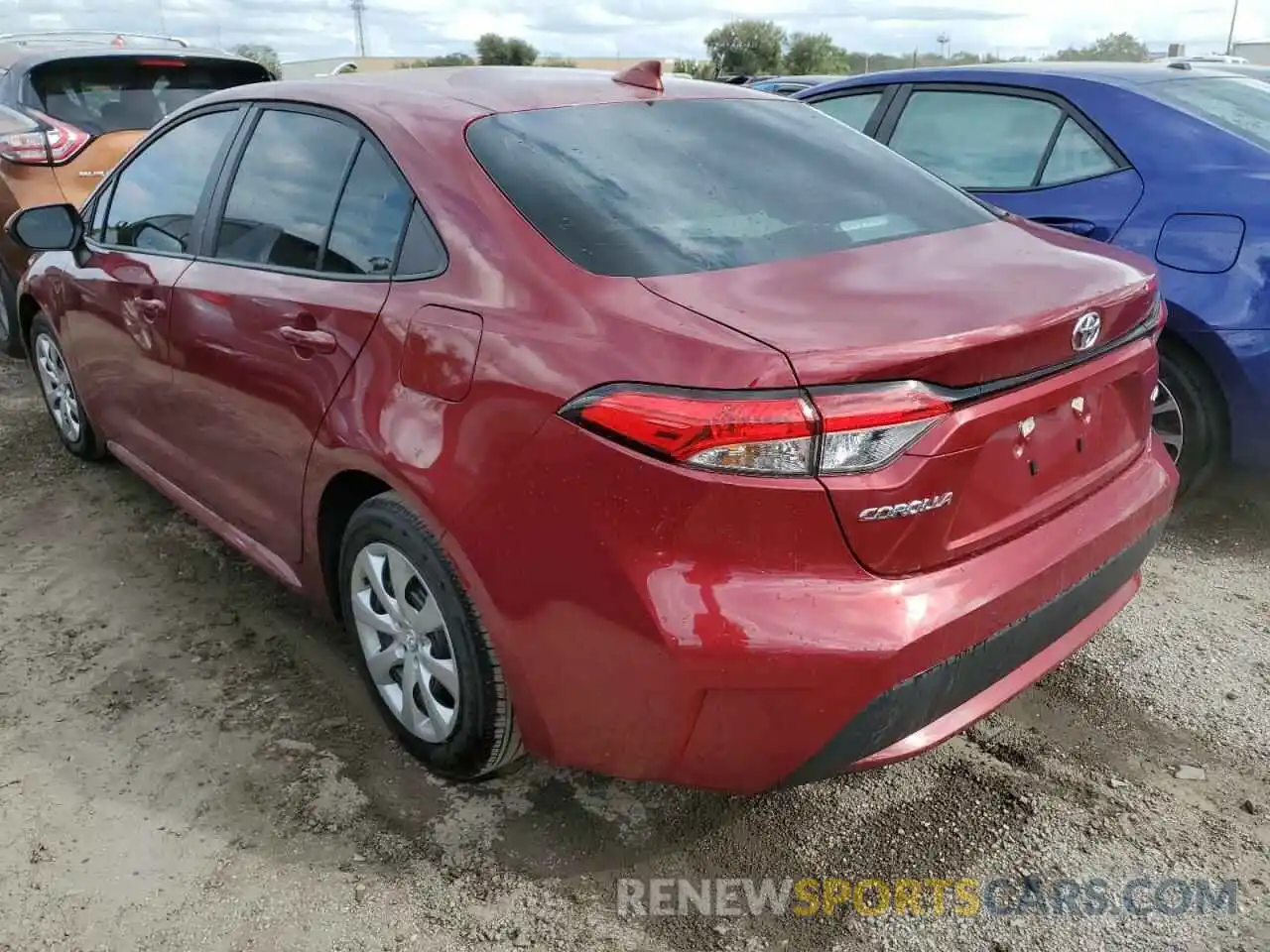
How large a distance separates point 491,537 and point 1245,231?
2744mm

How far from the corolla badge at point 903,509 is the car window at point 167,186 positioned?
2.33 m

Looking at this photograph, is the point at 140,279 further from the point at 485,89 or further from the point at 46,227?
the point at 485,89

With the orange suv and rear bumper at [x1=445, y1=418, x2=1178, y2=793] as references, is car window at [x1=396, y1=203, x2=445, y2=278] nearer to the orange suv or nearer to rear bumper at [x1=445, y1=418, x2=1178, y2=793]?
rear bumper at [x1=445, y1=418, x2=1178, y2=793]

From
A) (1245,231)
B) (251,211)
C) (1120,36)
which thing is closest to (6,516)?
(251,211)

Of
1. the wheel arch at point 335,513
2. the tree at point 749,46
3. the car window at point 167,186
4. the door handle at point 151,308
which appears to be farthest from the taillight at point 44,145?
the tree at point 749,46

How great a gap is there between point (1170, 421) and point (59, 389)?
4.40 metres

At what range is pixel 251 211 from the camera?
2926 millimetres

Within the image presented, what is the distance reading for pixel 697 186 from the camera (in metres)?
2.37

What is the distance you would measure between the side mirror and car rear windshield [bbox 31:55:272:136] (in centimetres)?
254

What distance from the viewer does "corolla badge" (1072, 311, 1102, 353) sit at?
2.04 metres

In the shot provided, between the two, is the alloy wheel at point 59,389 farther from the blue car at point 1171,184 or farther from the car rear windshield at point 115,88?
the blue car at point 1171,184

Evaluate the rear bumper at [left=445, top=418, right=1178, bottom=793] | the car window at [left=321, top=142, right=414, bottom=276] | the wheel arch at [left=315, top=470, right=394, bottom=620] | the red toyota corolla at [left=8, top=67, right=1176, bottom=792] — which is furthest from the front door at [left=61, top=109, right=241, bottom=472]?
the rear bumper at [left=445, top=418, right=1178, bottom=793]

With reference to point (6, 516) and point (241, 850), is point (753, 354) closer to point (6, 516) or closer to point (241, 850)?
point (241, 850)

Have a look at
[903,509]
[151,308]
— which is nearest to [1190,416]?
[903,509]
